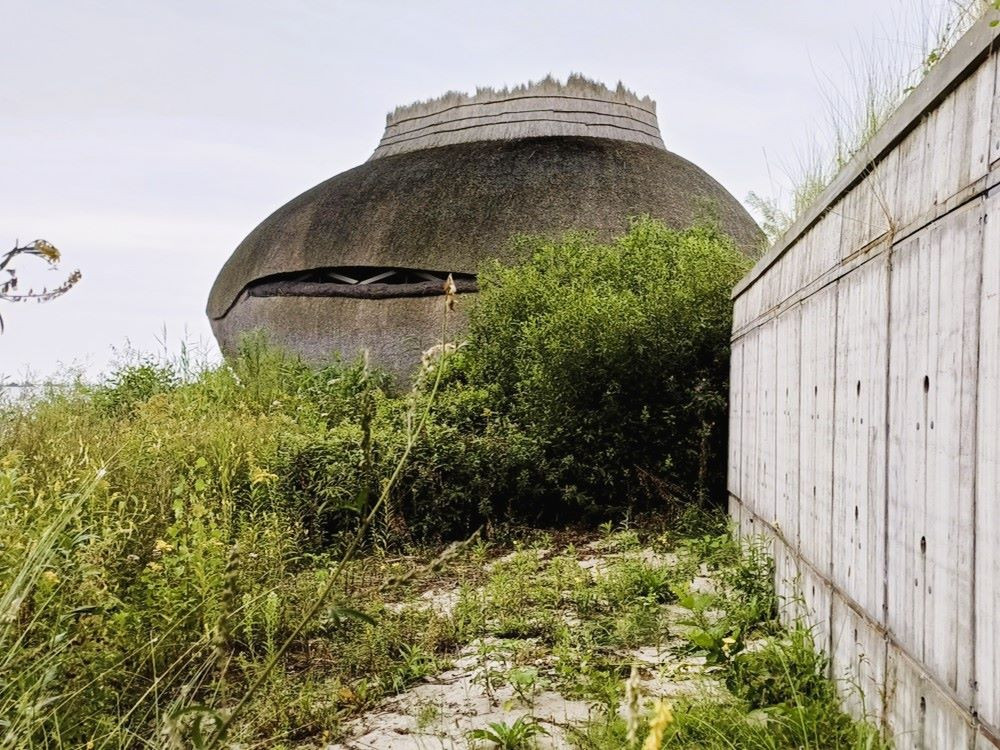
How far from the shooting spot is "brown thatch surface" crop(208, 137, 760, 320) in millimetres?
11273

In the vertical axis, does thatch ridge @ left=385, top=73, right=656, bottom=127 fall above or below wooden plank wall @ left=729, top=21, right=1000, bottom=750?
above

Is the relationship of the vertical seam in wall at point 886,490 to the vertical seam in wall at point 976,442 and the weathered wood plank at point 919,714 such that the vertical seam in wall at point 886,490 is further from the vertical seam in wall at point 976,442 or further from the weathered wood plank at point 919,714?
the vertical seam in wall at point 976,442

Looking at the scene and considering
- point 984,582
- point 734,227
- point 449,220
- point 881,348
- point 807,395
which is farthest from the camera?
point 734,227

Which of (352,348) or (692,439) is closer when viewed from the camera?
(692,439)

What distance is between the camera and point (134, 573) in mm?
4066

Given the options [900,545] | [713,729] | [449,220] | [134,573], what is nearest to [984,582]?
[900,545]

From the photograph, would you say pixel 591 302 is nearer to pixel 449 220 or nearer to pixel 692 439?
pixel 692 439

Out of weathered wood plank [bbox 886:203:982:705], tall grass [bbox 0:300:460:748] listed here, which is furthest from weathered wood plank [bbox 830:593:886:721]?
tall grass [bbox 0:300:460:748]

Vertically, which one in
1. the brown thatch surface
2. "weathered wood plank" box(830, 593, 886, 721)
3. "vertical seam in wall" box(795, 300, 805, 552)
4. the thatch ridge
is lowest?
"weathered wood plank" box(830, 593, 886, 721)

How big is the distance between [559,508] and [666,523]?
825 mm

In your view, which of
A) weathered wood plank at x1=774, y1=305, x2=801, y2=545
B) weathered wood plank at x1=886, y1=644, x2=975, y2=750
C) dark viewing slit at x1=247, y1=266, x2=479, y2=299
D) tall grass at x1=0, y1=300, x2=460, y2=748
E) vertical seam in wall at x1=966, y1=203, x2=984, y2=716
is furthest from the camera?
dark viewing slit at x1=247, y1=266, x2=479, y2=299

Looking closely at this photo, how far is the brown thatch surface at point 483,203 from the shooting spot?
A: 11.3m

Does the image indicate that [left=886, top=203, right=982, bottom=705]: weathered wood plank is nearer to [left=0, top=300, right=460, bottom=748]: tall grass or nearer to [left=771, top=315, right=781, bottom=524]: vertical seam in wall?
[left=0, top=300, right=460, bottom=748]: tall grass

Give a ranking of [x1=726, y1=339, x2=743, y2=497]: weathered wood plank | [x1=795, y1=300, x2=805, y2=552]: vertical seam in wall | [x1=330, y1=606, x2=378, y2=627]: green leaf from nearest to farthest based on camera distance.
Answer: [x1=330, y1=606, x2=378, y2=627]: green leaf → [x1=795, y1=300, x2=805, y2=552]: vertical seam in wall → [x1=726, y1=339, x2=743, y2=497]: weathered wood plank
